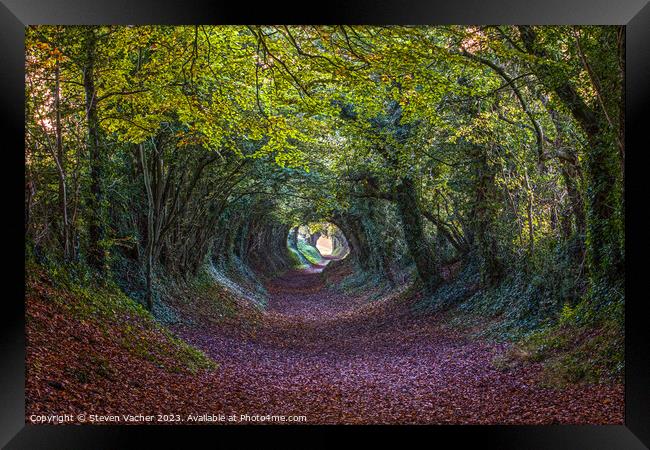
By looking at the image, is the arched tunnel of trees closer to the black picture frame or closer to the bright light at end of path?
the black picture frame

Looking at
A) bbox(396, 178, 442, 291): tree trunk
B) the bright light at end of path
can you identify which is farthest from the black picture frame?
the bright light at end of path

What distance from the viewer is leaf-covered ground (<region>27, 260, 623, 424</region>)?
6723 mm

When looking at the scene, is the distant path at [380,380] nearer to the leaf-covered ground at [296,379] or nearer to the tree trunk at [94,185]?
the leaf-covered ground at [296,379]

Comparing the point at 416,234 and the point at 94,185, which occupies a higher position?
the point at 94,185

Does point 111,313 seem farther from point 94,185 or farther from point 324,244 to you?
point 324,244

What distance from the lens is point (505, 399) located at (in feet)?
25.8

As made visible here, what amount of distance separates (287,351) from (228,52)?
792 cm

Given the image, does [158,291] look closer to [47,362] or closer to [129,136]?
[129,136]

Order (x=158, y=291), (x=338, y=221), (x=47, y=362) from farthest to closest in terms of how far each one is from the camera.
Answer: (x=338, y=221)
(x=158, y=291)
(x=47, y=362)

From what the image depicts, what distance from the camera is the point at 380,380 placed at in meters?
9.77

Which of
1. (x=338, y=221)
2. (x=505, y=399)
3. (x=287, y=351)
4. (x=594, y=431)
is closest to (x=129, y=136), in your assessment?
(x=287, y=351)

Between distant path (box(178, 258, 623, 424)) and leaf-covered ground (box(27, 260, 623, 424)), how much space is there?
26mm
